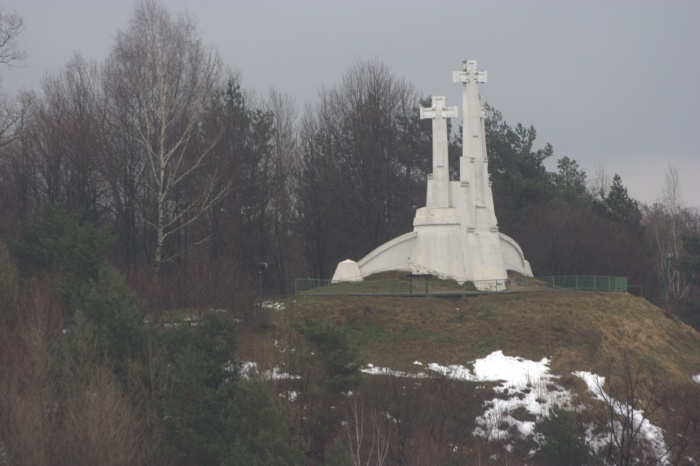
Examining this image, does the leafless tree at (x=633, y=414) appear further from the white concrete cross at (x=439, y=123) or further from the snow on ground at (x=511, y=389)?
the white concrete cross at (x=439, y=123)

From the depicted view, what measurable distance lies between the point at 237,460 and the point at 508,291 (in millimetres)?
18669

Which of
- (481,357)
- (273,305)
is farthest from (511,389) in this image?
(273,305)

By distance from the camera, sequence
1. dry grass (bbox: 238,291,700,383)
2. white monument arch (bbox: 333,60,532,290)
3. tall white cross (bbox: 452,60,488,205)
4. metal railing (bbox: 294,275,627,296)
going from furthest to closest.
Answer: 1. tall white cross (bbox: 452,60,488,205)
2. white monument arch (bbox: 333,60,532,290)
3. metal railing (bbox: 294,275,627,296)
4. dry grass (bbox: 238,291,700,383)

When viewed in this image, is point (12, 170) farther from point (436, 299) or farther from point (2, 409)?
point (2, 409)

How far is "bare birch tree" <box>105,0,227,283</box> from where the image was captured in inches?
1457

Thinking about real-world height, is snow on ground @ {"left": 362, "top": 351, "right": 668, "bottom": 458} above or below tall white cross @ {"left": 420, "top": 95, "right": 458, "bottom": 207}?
below

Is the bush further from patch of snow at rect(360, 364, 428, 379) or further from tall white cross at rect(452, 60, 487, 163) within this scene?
tall white cross at rect(452, 60, 487, 163)

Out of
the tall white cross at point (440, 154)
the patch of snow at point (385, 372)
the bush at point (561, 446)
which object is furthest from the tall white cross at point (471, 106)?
the bush at point (561, 446)

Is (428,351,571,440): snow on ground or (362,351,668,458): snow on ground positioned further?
(428,351,571,440): snow on ground

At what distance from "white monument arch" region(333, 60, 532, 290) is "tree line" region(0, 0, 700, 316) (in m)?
7.88

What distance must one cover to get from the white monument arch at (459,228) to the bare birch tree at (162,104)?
25.2ft

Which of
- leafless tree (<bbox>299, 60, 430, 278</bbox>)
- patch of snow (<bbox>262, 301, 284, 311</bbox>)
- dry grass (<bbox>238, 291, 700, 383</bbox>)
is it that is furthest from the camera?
leafless tree (<bbox>299, 60, 430, 278</bbox>)

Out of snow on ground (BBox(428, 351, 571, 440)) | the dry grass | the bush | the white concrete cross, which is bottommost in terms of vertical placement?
the bush

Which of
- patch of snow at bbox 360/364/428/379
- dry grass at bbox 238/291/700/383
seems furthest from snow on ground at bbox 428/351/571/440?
patch of snow at bbox 360/364/428/379
